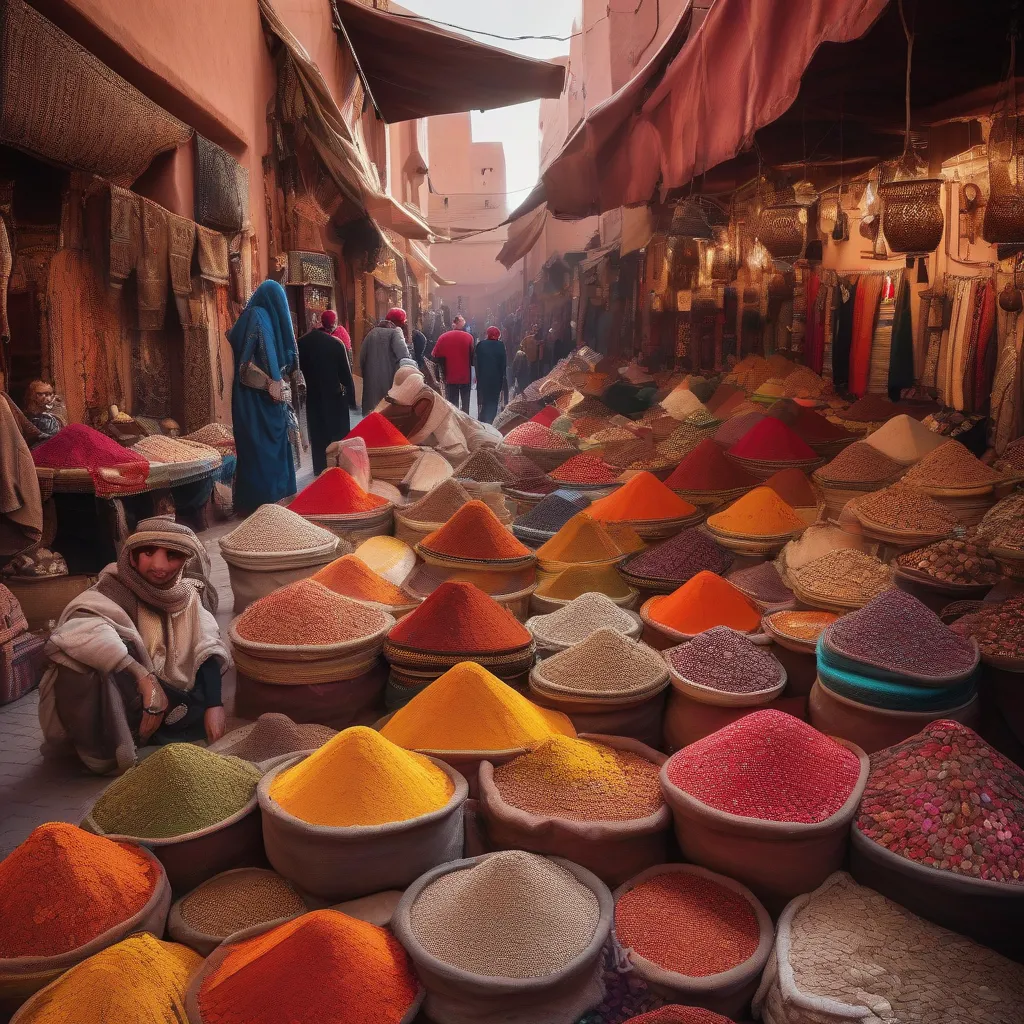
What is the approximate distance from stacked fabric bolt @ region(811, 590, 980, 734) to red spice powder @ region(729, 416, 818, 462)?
5.65 feet

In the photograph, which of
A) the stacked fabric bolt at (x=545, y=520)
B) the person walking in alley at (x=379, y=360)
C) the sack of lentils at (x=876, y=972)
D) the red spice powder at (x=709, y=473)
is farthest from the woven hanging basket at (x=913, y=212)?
the person walking in alley at (x=379, y=360)

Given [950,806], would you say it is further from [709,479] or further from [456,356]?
[456,356]

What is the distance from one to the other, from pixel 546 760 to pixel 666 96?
11.4ft

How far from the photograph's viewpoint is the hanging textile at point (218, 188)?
187 inches

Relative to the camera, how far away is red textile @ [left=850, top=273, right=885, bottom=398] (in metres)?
5.46

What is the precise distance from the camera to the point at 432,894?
1305 mm

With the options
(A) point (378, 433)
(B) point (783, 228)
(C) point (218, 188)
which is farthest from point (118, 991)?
(C) point (218, 188)

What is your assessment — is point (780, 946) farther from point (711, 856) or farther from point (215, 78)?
point (215, 78)

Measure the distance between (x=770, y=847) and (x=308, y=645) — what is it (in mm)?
1041

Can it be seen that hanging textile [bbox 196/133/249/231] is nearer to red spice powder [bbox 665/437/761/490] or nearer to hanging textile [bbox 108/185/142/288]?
hanging textile [bbox 108/185/142/288]

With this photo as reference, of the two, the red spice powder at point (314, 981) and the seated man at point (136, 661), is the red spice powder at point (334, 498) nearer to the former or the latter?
the seated man at point (136, 661)

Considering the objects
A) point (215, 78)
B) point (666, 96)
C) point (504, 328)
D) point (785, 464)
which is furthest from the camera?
point (504, 328)

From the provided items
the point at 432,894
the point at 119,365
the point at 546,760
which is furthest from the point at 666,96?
the point at 432,894

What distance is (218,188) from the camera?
192 inches
